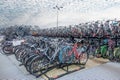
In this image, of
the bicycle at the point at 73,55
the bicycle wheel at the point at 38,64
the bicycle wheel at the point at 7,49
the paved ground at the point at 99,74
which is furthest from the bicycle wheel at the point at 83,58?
the bicycle wheel at the point at 7,49

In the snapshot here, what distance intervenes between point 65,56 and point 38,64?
934mm

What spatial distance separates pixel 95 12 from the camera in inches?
484

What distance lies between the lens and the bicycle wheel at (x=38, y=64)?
486cm

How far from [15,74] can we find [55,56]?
58.3 inches

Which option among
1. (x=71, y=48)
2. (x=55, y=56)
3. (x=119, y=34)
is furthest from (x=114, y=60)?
(x=55, y=56)

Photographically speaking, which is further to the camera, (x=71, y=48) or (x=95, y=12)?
(x=95, y=12)

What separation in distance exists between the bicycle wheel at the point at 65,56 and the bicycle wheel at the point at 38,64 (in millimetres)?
477

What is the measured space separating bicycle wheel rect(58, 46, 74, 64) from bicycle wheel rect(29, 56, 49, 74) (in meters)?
0.48

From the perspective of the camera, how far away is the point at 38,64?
4.91 m

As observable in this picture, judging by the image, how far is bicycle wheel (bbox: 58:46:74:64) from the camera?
5.11m

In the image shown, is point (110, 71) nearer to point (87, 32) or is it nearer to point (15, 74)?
point (15, 74)

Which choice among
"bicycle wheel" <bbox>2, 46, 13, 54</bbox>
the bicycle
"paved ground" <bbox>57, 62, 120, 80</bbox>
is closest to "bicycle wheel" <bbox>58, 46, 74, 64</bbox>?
the bicycle

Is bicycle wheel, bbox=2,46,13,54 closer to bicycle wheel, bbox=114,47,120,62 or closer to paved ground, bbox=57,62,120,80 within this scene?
paved ground, bbox=57,62,120,80

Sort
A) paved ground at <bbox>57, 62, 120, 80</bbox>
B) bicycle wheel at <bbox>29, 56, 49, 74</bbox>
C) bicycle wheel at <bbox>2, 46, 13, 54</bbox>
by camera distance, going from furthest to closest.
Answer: bicycle wheel at <bbox>2, 46, 13, 54</bbox>, bicycle wheel at <bbox>29, 56, 49, 74</bbox>, paved ground at <bbox>57, 62, 120, 80</bbox>
